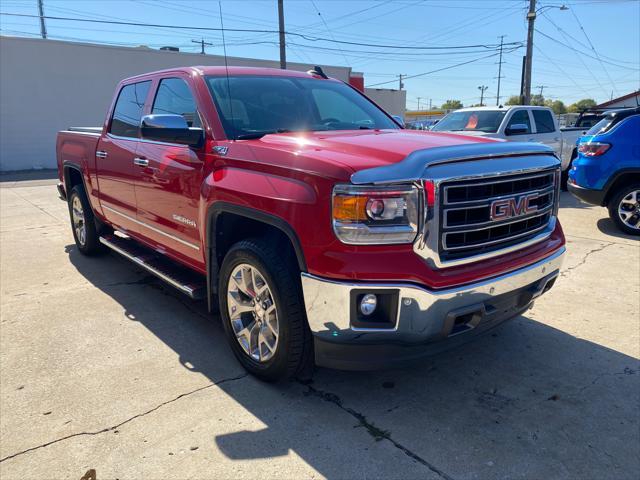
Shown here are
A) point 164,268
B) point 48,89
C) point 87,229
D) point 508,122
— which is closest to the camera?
point 164,268

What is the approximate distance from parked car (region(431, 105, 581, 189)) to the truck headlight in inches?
301

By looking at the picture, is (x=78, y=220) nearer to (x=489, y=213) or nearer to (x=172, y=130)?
(x=172, y=130)

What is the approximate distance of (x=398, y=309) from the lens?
7.92 ft

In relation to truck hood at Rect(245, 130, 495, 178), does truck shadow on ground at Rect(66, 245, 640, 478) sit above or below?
below

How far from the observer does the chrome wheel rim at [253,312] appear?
2953 mm

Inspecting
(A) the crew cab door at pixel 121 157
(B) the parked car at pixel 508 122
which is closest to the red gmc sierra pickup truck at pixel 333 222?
(A) the crew cab door at pixel 121 157

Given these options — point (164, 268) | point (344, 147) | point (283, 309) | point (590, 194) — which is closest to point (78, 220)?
point (164, 268)

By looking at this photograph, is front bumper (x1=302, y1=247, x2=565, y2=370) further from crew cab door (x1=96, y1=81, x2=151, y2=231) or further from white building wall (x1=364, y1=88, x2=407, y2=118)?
white building wall (x1=364, y1=88, x2=407, y2=118)

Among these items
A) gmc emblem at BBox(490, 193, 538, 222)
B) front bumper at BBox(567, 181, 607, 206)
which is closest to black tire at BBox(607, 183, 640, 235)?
front bumper at BBox(567, 181, 607, 206)

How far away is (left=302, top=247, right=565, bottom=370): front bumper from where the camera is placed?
7.89ft

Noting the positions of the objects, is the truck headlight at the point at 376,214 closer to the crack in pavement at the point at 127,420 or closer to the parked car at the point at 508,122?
the crack in pavement at the point at 127,420

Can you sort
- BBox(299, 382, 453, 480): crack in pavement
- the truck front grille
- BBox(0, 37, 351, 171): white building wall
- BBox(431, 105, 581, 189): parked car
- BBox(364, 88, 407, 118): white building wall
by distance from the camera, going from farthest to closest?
BBox(364, 88, 407, 118): white building wall, BBox(0, 37, 351, 171): white building wall, BBox(431, 105, 581, 189): parked car, the truck front grille, BBox(299, 382, 453, 480): crack in pavement

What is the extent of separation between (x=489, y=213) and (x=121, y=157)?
3.46 meters

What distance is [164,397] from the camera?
119 inches
